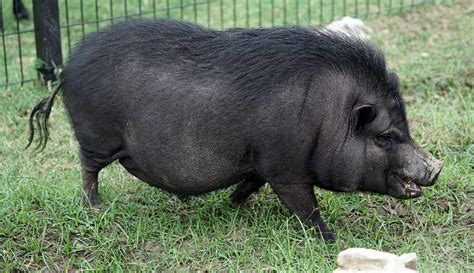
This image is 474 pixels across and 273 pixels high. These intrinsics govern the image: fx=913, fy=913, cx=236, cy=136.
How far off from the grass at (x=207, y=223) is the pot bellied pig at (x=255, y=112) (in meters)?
0.25

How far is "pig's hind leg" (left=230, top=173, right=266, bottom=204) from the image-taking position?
5.25 metres

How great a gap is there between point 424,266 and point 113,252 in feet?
5.40

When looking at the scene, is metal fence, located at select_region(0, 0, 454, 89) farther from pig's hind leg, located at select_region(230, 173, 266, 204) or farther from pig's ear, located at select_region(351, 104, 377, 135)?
pig's ear, located at select_region(351, 104, 377, 135)

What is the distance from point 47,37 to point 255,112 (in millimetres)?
3557

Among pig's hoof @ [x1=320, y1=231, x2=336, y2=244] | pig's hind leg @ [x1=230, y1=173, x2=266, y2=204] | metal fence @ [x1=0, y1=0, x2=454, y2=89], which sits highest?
pig's hind leg @ [x1=230, y1=173, x2=266, y2=204]

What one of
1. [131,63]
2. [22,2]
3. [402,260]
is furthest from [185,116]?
[22,2]

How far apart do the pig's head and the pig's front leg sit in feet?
0.32

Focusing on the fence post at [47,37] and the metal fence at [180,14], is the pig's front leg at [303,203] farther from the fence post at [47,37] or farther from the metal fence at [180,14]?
the metal fence at [180,14]

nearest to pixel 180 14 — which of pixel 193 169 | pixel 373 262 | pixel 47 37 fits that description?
pixel 47 37

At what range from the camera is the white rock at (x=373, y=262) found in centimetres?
368

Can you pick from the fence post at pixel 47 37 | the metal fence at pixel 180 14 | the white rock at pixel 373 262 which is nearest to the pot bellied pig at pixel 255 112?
the white rock at pixel 373 262

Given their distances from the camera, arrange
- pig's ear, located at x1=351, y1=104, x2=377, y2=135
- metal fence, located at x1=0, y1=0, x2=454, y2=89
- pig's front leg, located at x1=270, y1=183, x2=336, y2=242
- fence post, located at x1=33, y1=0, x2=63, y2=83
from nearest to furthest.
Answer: pig's ear, located at x1=351, y1=104, x2=377, y2=135 < pig's front leg, located at x1=270, y1=183, x2=336, y2=242 < fence post, located at x1=33, y1=0, x2=63, y2=83 < metal fence, located at x1=0, y1=0, x2=454, y2=89

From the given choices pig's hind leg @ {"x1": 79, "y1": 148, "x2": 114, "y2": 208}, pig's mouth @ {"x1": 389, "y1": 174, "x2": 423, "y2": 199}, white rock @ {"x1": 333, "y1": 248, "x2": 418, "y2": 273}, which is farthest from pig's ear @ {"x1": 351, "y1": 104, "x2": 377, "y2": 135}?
pig's hind leg @ {"x1": 79, "y1": 148, "x2": 114, "y2": 208}

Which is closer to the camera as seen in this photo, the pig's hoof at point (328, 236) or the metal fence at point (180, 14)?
the pig's hoof at point (328, 236)
